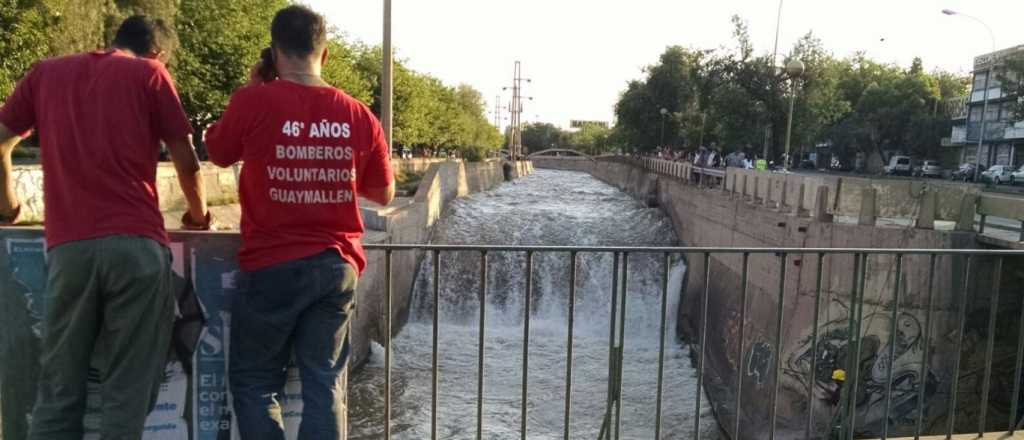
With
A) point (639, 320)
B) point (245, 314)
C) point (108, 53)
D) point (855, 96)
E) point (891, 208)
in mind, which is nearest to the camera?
point (108, 53)

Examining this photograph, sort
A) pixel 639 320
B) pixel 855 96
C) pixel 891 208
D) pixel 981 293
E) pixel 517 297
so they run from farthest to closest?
pixel 855 96 < pixel 517 297 < pixel 639 320 < pixel 891 208 < pixel 981 293

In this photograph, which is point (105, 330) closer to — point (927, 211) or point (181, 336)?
point (181, 336)

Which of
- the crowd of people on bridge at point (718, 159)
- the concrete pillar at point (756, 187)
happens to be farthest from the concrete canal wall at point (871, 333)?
the crowd of people on bridge at point (718, 159)

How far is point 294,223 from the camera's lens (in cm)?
279

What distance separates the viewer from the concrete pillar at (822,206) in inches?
563

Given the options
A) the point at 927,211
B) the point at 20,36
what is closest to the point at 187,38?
the point at 20,36

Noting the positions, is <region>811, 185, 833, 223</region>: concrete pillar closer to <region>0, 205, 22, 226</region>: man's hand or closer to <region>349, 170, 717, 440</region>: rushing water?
<region>349, 170, 717, 440</region>: rushing water

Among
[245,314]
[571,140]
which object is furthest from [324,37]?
[571,140]

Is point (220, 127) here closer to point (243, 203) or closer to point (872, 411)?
point (243, 203)

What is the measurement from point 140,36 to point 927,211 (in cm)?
1295

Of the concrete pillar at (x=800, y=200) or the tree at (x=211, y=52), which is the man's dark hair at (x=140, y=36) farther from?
the tree at (x=211, y=52)

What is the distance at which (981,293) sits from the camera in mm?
11703

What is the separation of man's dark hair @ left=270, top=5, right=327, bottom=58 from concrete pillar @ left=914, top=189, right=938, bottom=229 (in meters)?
12.4

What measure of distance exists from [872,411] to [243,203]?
1216cm
